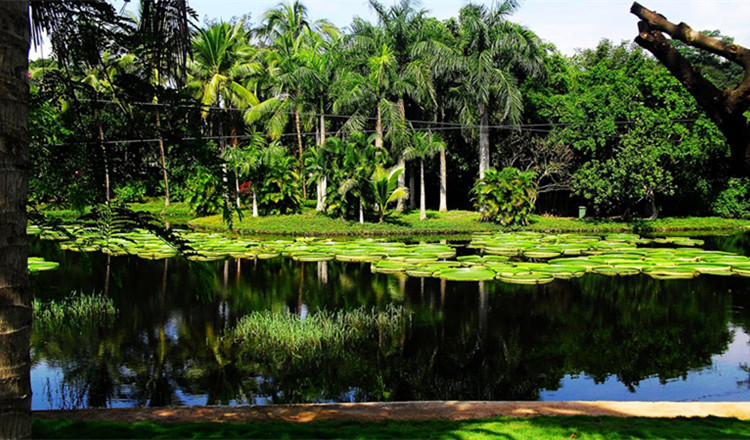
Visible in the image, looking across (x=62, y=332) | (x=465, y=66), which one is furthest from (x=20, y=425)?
(x=465, y=66)

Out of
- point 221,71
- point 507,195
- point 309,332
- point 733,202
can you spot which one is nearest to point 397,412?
point 309,332

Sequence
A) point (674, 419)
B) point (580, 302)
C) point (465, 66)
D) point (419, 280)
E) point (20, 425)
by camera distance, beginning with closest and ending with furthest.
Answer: point (20, 425) < point (674, 419) < point (580, 302) < point (419, 280) < point (465, 66)

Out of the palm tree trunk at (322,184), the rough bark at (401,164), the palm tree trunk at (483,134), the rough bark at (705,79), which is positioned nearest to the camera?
the rough bark at (705,79)

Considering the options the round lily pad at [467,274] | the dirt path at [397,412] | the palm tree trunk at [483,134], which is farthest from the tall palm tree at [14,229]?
the palm tree trunk at [483,134]

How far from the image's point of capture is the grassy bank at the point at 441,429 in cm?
551

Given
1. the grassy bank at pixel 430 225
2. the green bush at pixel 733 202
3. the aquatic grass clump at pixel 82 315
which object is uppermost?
the green bush at pixel 733 202

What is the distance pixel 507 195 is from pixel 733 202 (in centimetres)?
1436

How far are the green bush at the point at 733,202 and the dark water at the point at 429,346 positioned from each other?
64.0ft

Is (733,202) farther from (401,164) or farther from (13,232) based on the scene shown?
(13,232)

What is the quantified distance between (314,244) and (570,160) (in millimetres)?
18180

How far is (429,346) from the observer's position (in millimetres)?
11109

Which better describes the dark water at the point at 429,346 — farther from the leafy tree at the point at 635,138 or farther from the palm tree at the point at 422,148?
the palm tree at the point at 422,148

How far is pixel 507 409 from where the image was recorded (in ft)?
22.1

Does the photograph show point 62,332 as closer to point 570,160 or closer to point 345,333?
point 345,333
